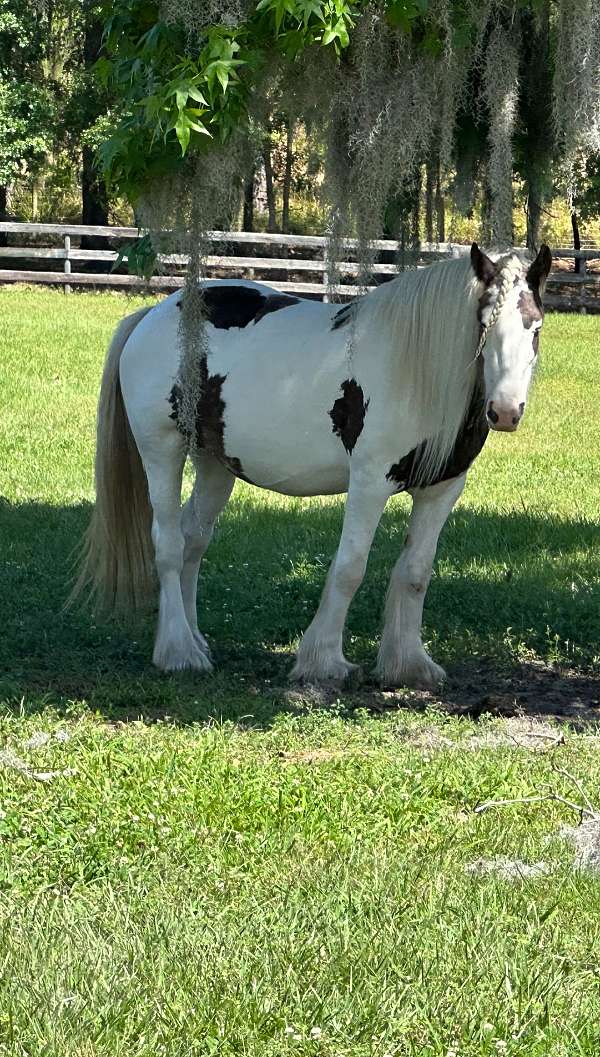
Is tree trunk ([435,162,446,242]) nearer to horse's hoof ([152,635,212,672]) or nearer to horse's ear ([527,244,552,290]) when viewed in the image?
horse's ear ([527,244,552,290])

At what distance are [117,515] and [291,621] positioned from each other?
4.08 ft

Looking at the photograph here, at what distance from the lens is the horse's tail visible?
291 inches

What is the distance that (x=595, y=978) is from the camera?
3.38 m

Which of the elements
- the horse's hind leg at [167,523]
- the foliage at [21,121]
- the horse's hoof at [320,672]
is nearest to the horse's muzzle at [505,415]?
the horse's hoof at [320,672]

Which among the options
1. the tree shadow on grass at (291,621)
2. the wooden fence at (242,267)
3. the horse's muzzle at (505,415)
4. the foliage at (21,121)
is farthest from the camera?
the foliage at (21,121)

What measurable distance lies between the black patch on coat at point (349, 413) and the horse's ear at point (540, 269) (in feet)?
3.55

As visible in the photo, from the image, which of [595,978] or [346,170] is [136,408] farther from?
[595,978]

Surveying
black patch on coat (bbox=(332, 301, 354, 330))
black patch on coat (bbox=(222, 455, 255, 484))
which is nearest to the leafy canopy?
black patch on coat (bbox=(332, 301, 354, 330))

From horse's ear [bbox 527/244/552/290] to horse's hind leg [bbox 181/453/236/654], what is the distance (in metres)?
2.41

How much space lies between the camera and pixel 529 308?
18.9 feet

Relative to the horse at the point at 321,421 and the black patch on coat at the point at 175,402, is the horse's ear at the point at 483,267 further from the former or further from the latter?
the black patch on coat at the point at 175,402

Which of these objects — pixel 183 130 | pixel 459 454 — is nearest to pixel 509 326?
pixel 459 454

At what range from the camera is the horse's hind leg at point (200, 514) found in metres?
7.58

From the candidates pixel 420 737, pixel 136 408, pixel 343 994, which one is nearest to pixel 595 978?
pixel 343 994
